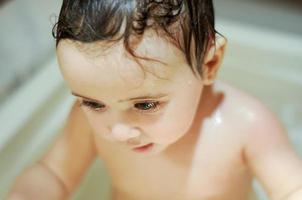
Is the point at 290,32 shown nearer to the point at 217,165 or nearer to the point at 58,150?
the point at 217,165

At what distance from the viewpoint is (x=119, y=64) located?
60cm

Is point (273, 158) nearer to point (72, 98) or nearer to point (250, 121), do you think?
point (250, 121)

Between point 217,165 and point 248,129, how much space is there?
8 cm

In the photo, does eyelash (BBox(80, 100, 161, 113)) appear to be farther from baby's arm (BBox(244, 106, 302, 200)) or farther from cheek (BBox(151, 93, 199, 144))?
baby's arm (BBox(244, 106, 302, 200))

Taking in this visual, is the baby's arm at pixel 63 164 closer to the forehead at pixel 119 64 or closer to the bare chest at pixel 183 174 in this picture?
the bare chest at pixel 183 174

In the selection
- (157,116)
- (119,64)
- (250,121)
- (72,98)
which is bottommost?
(72,98)

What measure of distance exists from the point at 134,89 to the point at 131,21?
0.09 metres

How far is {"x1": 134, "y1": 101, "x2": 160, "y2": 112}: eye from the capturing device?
659 mm

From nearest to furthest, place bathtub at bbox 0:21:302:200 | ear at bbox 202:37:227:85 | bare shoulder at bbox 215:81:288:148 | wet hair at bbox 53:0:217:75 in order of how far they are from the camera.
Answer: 1. wet hair at bbox 53:0:217:75
2. ear at bbox 202:37:227:85
3. bare shoulder at bbox 215:81:288:148
4. bathtub at bbox 0:21:302:200

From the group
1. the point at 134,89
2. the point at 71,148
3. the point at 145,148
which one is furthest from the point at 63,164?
the point at 134,89

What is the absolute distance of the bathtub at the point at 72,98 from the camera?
1.07 meters

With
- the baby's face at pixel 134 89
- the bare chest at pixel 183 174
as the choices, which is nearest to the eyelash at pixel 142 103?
the baby's face at pixel 134 89

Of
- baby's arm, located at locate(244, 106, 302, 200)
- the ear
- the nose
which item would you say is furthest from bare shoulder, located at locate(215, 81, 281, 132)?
the nose

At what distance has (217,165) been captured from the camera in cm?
83
